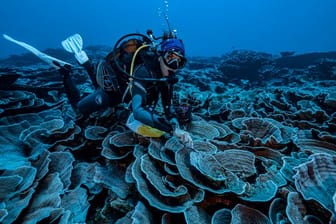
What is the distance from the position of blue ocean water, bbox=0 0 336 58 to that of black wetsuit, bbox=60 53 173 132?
297ft

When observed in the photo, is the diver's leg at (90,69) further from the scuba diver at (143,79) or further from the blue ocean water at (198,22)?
the blue ocean water at (198,22)

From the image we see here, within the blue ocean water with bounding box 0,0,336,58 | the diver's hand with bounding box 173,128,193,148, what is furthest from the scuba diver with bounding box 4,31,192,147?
the blue ocean water with bounding box 0,0,336,58

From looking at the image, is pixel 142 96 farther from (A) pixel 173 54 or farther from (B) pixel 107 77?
(B) pixel 107 77

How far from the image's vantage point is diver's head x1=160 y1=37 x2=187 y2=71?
2.99 metres

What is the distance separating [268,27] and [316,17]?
25.2 m

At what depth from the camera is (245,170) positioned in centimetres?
236

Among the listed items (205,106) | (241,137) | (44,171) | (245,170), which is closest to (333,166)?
(245,170)

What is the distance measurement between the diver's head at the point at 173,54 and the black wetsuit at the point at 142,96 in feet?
0.72

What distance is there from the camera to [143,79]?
2.96 meters

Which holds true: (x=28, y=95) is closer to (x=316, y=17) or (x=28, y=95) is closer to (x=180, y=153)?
(x=180, y=153)

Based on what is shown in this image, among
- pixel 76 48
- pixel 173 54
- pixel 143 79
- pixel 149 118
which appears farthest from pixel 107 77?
pixel 149 118

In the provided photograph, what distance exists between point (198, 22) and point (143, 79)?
527ft

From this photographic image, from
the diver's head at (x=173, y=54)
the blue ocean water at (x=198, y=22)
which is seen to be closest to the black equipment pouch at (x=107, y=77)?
the diver's head at (x=173, y=54)

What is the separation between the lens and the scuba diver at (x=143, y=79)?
8.90 ft
